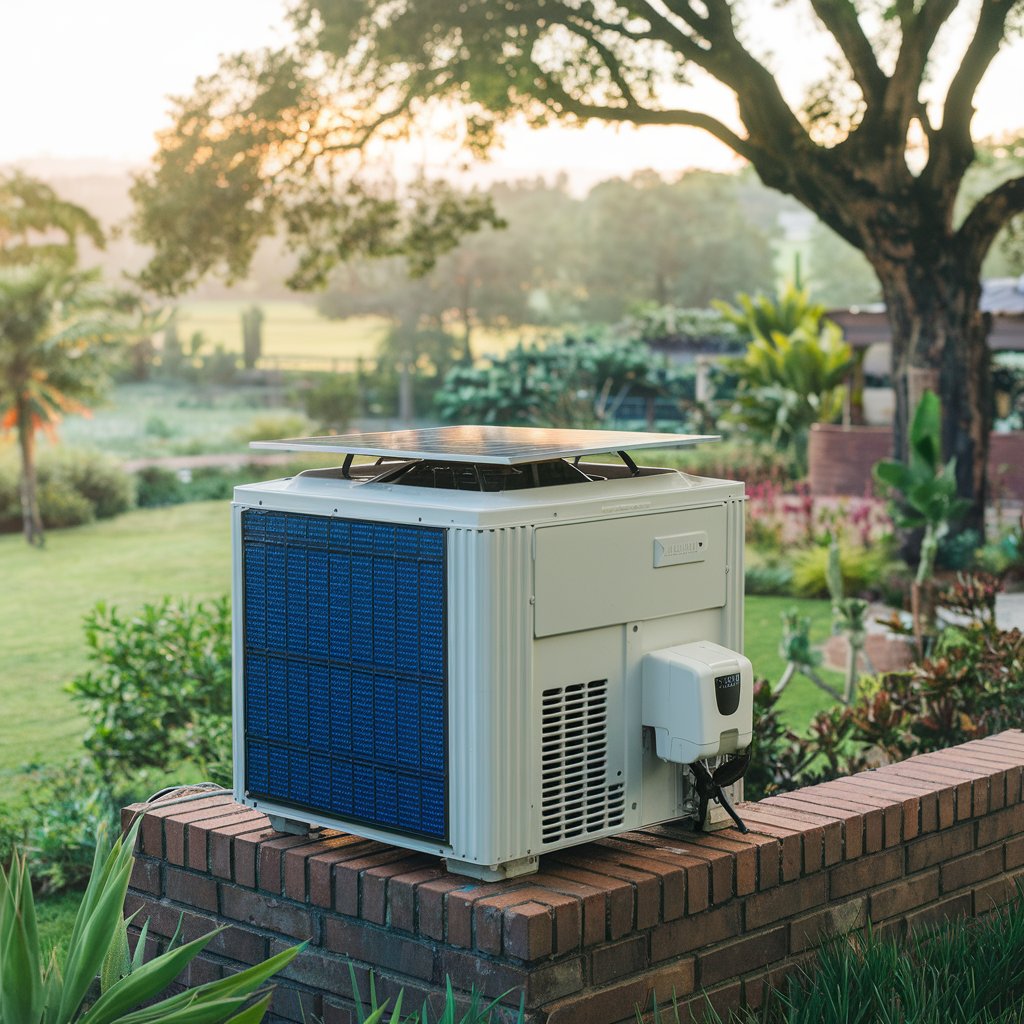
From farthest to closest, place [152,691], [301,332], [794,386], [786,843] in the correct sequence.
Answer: [301,332]
[794,386]
[152,691]
[786,843]

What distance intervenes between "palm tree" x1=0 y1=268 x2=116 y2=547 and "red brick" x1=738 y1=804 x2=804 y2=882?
61.6 feet

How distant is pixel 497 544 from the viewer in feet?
8.10

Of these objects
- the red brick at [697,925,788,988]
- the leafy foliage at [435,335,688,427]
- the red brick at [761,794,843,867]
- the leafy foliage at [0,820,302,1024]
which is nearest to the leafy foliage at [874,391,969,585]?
the red brick at [761,794,843,867]

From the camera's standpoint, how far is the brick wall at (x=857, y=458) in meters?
19.0

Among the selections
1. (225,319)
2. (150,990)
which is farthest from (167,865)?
(225,319)

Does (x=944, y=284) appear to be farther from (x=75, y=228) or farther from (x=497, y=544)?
(x=75, y=228)

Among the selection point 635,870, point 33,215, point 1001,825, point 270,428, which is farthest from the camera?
point 33,215

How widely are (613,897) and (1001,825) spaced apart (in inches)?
57.0

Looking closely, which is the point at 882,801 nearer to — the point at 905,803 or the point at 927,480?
the point at 905,803

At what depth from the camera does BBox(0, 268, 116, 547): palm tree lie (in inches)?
804

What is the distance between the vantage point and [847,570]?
1234 centimetres

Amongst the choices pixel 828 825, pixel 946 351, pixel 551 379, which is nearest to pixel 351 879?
pixel 828 825

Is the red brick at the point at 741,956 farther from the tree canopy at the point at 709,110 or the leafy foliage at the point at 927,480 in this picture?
the tree canopy at the point at 709,110

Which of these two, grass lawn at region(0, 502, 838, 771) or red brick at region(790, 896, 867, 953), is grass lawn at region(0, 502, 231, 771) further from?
red brick at region(790, 896, 867, 953)
